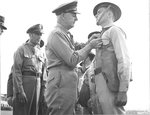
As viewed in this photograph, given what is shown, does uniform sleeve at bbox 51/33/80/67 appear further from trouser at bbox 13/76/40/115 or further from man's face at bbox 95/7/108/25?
trouser at bbox 13/76/40/115

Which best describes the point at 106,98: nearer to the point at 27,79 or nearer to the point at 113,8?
the point at 113,8

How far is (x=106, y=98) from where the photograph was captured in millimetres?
4359

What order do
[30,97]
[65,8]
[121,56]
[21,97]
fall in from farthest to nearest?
[30,97] < [21,97] < [65,8] < [121,56]

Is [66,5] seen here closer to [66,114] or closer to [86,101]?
[66,114]

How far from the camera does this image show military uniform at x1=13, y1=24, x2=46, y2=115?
7.08m

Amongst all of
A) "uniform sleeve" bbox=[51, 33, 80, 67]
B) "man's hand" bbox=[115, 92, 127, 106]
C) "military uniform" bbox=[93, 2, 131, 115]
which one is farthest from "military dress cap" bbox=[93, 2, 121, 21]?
"man's hand" bbox=[115, 92, 127, 106]

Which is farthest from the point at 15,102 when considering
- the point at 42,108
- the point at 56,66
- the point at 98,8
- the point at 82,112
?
the point at 98,8

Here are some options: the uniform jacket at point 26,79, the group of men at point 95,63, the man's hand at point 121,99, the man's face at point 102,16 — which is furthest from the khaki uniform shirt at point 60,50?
the uniform jacket at point 26,79

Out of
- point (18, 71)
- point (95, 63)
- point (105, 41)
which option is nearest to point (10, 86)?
point (18, 71)

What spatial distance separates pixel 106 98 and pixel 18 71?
332cm

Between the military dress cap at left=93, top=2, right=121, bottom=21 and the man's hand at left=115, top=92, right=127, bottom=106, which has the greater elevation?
the military dress cap at left=93, top=2, right=121, bottom=21

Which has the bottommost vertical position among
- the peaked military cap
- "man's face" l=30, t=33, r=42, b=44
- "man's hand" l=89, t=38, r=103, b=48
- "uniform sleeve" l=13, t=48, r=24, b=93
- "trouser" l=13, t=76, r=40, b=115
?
"trouser" l=13, t=76, r=40, b=115

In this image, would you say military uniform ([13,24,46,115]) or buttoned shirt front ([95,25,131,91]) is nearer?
buttoned shirt front ([95,25,131,91])

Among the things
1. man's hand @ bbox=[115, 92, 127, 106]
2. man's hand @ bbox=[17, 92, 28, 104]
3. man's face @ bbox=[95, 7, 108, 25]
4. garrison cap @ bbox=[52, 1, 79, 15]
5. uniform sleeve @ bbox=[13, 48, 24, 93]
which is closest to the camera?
man's hand @ bbox=[115, 92, 127, 106]
